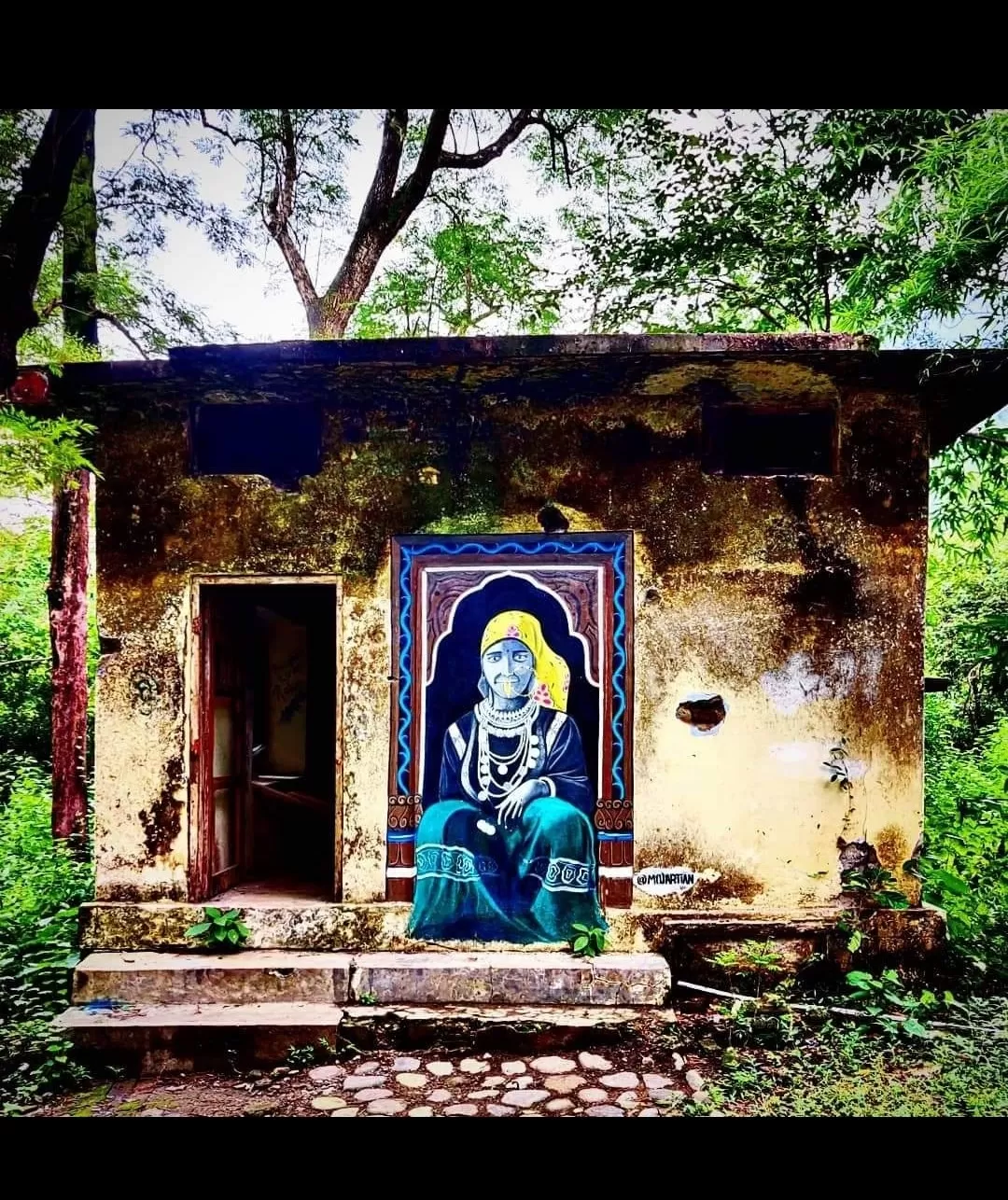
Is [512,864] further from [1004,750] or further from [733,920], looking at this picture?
[1004,750]

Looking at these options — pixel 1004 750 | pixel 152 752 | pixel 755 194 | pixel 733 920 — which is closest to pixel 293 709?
pixel 152 752

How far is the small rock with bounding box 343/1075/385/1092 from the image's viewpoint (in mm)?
4297

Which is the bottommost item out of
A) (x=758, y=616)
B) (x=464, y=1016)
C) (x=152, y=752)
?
(x=464, y=1016)

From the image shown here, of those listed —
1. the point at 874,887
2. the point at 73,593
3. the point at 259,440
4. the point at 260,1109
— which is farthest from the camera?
the point at 73,593

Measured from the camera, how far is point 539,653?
531 cm

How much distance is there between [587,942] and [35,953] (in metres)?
3.53

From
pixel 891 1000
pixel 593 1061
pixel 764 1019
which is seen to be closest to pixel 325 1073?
pixel 593 1061

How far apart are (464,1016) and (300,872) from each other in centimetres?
245

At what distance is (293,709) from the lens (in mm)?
7629

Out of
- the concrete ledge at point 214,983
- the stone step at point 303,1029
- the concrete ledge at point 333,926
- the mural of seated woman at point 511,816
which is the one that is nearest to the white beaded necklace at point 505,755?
the mural of seated woman at point 511,816

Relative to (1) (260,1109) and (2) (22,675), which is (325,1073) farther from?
(2) (22,675)

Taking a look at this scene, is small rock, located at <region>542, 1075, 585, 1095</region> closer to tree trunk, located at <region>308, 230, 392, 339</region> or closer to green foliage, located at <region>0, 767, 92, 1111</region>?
green foliage, located at <region>0, 767, 92, 1111</region>

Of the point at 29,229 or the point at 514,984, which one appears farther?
the point at 29,229

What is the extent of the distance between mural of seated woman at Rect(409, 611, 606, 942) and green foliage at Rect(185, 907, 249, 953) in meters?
1.07
